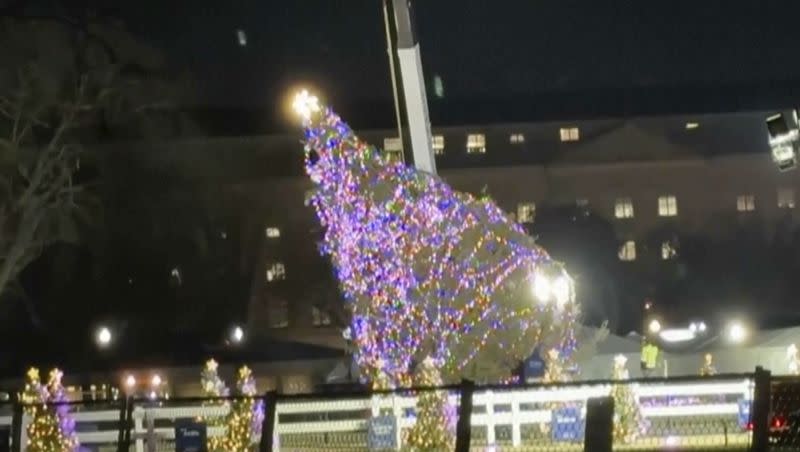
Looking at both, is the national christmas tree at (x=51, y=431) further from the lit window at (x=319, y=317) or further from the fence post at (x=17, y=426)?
the lit window at (x=319, y=317)

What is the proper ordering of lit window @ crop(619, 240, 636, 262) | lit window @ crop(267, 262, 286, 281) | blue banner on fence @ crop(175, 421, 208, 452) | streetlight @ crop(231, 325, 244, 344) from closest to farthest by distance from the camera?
blue banner on fence @ crop(175, 421, 208, 452) → streetlight @ crop(231, 325, 244, 344) → lit window @ crop(267, 262, 286, 281) → lit window @ crop(619, 240, 636, 262)

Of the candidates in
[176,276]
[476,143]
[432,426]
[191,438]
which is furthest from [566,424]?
[476,143]

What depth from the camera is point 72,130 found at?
118 ft

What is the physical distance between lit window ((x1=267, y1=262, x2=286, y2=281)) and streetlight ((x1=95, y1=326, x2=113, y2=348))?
1202 cm

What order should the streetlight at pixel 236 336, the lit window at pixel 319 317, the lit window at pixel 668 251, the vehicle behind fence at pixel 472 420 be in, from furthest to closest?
the lit window at pixel 668 251 → the lit window at pixel 319 317 → the streetlight at pixel 236 336 → the vehicle behind fence at pixel 472 420

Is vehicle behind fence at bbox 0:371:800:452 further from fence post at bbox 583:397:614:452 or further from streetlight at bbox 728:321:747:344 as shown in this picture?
streetlight at bbox 728:321:747:344

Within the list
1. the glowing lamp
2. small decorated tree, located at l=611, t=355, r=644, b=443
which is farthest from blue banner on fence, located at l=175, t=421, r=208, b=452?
small decorated tree, located at l=611, t=355, r=644, b=443

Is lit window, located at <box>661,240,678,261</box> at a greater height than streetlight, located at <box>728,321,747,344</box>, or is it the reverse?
lit window, located at <box>661,240,678,261</box>

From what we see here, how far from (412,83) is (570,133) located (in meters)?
49.9

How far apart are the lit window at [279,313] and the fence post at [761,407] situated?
5036 centimetres

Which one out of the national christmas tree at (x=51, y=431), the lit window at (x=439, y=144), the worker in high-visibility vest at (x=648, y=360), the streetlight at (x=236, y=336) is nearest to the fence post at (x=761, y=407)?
the national christmas tree at (x=51, y=431)

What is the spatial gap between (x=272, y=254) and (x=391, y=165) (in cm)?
4188

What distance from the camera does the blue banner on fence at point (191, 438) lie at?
17.8 m

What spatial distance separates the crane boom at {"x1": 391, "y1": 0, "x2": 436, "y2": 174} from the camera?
24.2m
